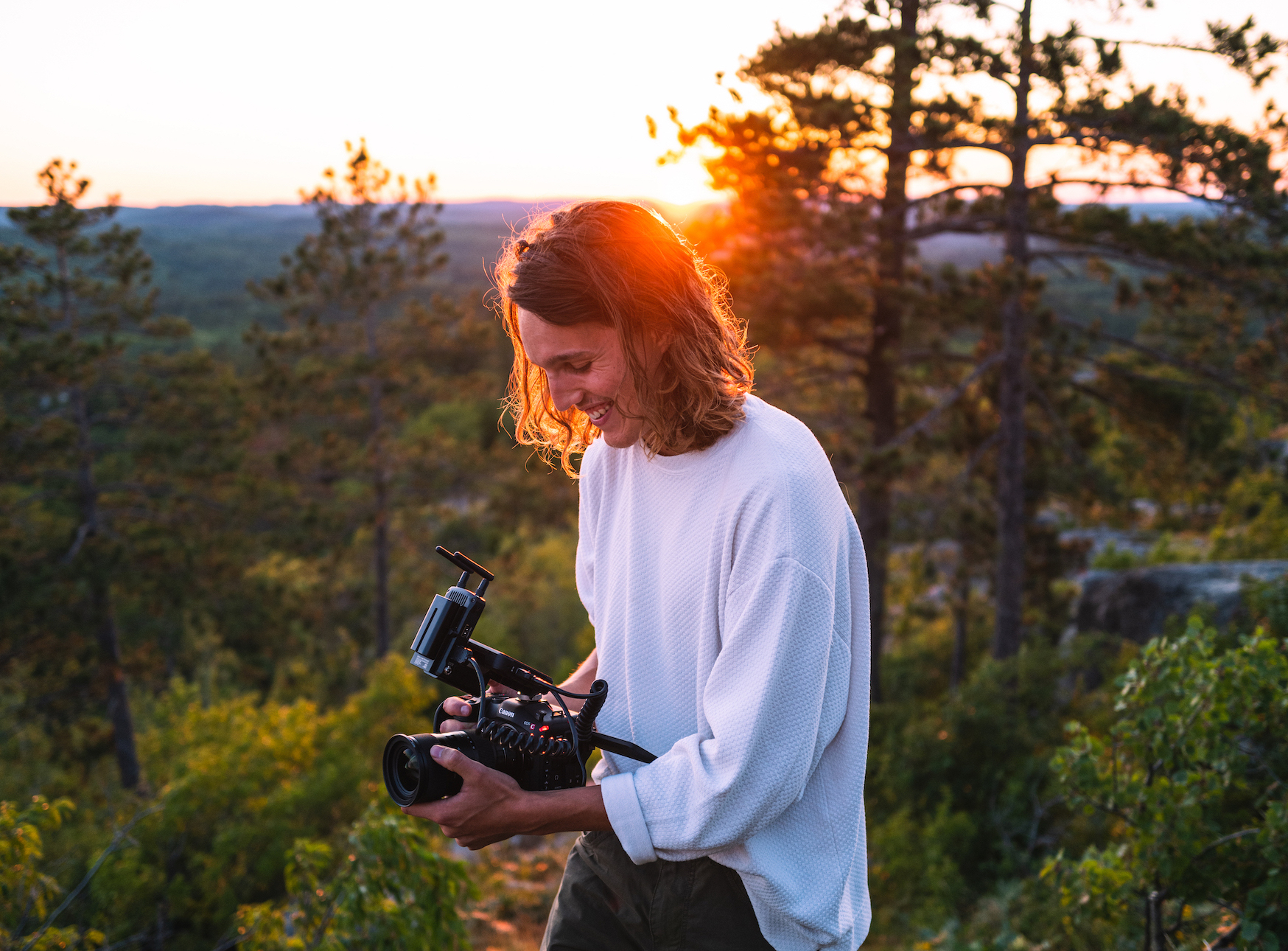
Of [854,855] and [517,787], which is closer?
[517,787]

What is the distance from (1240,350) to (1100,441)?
464 centimetres

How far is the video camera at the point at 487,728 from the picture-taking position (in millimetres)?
1343

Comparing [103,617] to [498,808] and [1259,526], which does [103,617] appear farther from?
[1259,526]

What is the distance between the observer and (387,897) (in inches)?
97.2

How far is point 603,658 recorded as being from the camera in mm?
1641

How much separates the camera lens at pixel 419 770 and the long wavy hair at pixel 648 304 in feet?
1.87

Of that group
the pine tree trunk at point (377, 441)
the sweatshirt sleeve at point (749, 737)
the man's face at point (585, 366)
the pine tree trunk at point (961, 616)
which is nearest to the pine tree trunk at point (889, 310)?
the pine tree trunk at point (961, 616)

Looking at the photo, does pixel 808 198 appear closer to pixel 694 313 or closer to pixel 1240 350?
pixel 1240 350

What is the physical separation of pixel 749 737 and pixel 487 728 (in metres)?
0.43

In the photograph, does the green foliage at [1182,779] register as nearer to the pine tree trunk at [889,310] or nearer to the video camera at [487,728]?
the video camera at [487,728]

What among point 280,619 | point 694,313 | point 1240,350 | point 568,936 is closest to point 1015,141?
point 1240,350

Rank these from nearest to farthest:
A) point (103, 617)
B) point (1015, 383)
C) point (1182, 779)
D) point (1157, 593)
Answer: point (1182, 779), point (1015, 383), point (1157, 593), point (103, 617)

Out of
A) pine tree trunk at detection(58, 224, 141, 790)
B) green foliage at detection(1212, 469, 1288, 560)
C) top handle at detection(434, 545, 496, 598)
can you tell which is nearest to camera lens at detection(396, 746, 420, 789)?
top handle at detection(434, 545, 496, 598)

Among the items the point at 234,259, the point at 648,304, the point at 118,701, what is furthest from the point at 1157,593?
the point at 234,259
